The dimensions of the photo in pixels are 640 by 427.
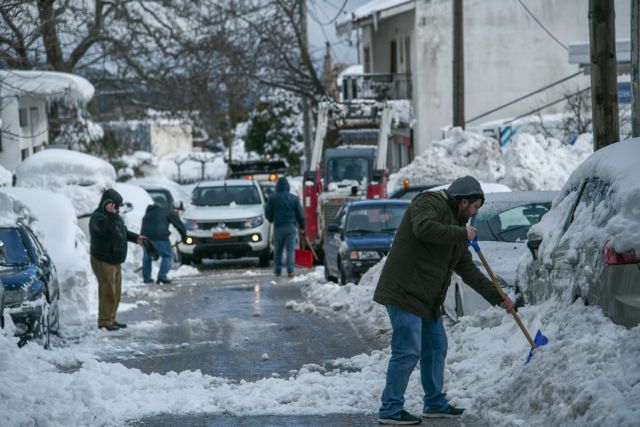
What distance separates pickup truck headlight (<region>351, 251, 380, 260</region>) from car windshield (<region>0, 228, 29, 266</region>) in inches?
268

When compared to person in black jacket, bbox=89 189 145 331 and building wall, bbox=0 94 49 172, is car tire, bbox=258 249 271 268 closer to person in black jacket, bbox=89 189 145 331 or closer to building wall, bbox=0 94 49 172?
building wall, bbox=0 94 49 172

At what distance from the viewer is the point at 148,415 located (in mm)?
9180

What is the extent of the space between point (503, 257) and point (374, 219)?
813 cm

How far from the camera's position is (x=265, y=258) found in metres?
27.3

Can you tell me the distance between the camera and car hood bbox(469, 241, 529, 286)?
11.9 meters

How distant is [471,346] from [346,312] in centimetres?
611

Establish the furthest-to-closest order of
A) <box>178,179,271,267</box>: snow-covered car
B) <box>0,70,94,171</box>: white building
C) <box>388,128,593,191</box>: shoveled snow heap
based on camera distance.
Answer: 1. <box>388,128,593,191</box>: shoveled snow heap
2. <box>0,70,94,171</box>: white building
3. <box>178,179,271,267</box>: snow-covered car

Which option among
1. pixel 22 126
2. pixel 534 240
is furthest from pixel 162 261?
pixel 534 240

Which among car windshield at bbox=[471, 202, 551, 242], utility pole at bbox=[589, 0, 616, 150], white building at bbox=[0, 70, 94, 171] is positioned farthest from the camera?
white building at bbox=[0, 70, 94, 171]

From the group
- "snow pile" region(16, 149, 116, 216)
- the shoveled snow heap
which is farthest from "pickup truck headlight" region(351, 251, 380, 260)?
the shoveled snow heap

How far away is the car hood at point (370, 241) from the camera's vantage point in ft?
63.5

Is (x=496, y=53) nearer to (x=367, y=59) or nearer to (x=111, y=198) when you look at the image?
(x=367, y=59)

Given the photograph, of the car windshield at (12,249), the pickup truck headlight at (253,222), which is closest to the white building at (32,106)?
the pickup truck headlight at (253,222)

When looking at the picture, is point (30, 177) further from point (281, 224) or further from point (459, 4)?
point (459, 4)
